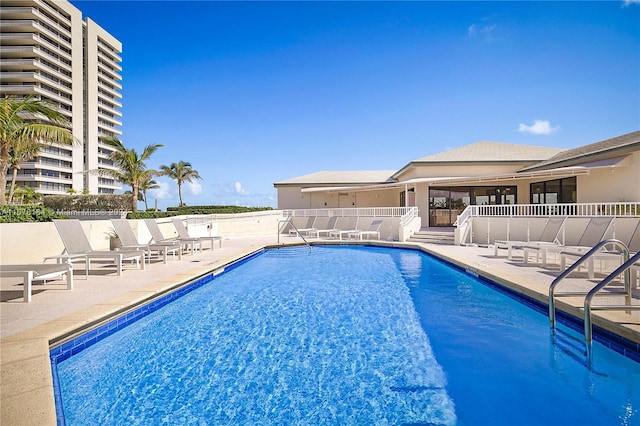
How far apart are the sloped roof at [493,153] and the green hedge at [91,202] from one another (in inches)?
1415

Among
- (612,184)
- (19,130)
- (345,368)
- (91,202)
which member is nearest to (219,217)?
(19,130)

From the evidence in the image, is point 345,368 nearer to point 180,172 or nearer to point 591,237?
point 591,237

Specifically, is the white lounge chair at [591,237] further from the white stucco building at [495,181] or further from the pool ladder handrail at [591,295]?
the white stucco building at [495,181]

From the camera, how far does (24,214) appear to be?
9.97 metres

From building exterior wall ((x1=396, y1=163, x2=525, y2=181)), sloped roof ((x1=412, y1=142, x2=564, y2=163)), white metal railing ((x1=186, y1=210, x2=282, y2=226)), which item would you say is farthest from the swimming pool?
sloped roof ((x1=412, y1=142, x2=564, y2=163))

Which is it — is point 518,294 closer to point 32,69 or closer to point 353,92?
point 353,92

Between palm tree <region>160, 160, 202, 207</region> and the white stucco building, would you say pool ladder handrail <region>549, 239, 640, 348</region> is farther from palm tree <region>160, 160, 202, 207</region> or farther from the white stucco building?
palm tree <region>160, 160, 202, 207</region>

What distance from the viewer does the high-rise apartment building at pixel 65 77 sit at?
58.5 metres

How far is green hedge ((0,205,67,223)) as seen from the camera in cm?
951

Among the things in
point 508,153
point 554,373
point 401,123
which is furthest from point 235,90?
point 554,373

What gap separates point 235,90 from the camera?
28562 mm

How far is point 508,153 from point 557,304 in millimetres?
19379

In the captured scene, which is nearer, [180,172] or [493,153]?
[493,153]

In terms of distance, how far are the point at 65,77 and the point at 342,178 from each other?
6626cm
